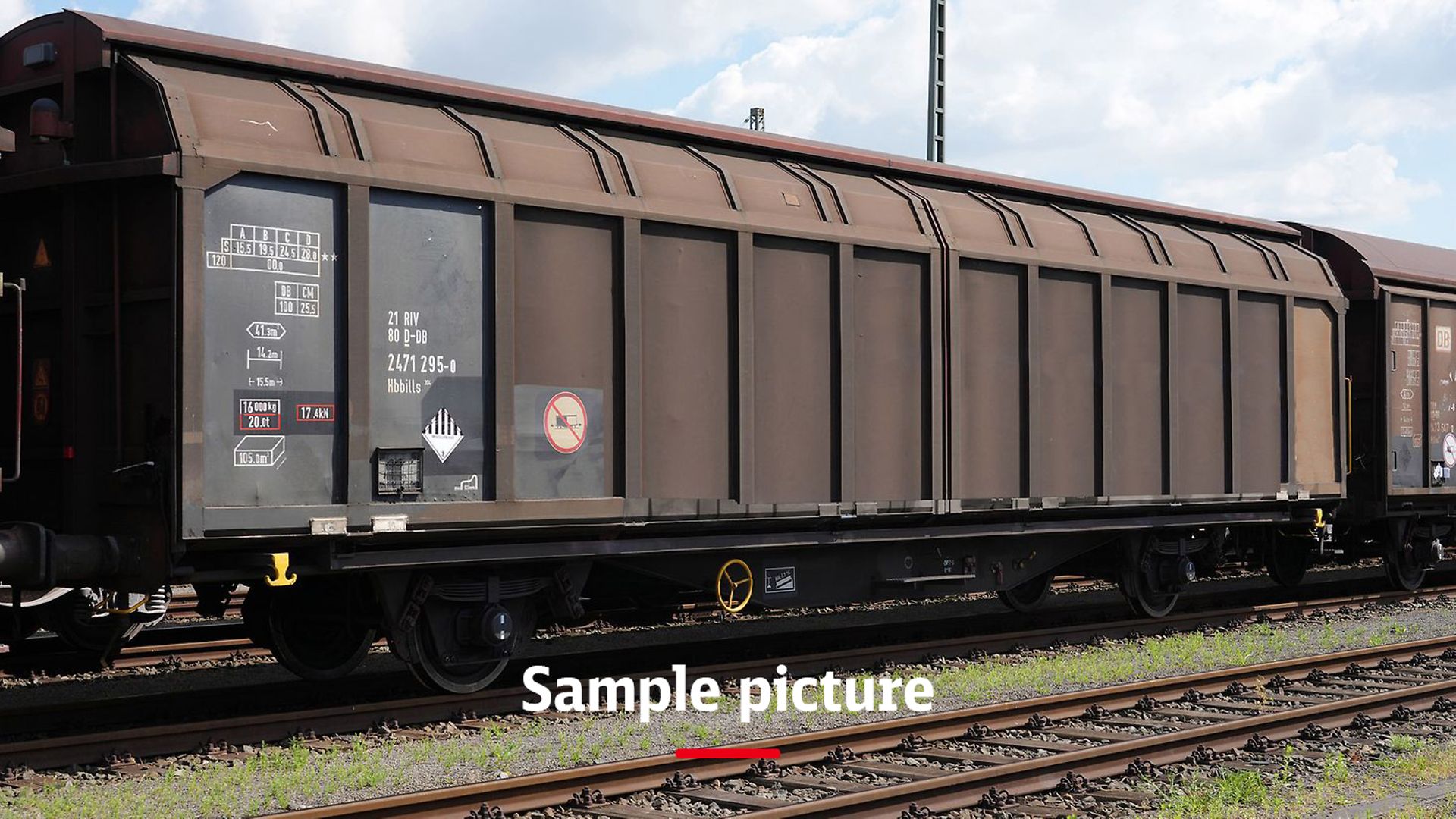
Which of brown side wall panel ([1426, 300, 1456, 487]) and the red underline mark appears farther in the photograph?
brown side wall panel ([1426, 300, 1456, 487])

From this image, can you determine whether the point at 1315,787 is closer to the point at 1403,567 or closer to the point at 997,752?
the point at 997,752

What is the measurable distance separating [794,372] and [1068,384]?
3273 mm

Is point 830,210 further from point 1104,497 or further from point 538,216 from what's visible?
point 1104,497

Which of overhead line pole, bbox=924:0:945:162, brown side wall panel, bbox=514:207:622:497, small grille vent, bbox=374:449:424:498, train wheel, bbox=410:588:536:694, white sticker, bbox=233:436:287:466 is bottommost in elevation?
train wheel, bbox=410:588:536:694

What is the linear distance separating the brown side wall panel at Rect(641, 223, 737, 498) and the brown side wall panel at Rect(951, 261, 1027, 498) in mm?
2462

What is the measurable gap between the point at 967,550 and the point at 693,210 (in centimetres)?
435

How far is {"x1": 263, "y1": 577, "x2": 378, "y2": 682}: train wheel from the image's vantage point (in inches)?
380

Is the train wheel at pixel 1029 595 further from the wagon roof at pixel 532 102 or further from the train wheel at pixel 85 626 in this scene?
the train wheel at pixel 85 626

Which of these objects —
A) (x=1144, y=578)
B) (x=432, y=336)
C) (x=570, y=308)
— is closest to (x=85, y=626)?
(x=432, y=336)

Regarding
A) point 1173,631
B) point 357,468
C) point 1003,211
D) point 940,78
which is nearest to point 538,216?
point 357,468

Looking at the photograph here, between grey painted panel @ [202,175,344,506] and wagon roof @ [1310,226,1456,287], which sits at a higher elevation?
wagon roof @ [1310,226,1456,287]

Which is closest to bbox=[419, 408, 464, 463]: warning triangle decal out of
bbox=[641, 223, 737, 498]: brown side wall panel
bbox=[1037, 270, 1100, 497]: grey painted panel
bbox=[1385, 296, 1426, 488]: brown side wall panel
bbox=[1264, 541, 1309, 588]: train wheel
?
bbox=[641, 223, 737, 498]: brown side wall panel

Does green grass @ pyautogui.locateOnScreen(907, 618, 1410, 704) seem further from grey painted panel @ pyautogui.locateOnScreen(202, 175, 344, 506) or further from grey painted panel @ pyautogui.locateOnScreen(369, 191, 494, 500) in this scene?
grey painted panel @ pyautogui.locateOnScreen(202, 175, 344, 506)

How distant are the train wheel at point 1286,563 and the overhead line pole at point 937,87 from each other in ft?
24.1
